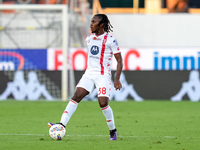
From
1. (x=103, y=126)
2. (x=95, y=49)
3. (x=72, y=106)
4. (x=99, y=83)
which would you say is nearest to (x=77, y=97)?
(x=72, y=106)

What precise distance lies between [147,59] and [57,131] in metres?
10.1

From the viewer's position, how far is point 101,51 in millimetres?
8344

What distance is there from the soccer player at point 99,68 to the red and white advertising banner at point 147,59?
9.40 metres

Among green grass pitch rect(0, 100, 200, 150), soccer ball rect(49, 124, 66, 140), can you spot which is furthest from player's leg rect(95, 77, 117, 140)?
soccer ball rect(49, 124, 66, 140)

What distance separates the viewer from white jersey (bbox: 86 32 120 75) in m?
8.30

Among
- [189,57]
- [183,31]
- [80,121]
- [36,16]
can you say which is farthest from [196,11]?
[80,121]

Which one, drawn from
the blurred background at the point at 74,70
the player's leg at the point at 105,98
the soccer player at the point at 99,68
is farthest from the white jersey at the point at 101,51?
the blurred background at the point at 74,70

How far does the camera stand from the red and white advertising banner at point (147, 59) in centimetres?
1780

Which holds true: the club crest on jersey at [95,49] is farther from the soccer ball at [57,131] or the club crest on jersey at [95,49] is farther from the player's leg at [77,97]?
the soccer ball at [57,131]

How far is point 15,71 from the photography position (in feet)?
57.9

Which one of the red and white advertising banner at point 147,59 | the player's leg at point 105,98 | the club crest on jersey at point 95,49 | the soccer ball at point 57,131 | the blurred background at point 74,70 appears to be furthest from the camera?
the red and white advertising banner at point 147,59

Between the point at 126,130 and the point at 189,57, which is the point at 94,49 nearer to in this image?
the point at 126,130

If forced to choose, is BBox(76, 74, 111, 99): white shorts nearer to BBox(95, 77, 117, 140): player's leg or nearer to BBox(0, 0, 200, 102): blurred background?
BBox(95, 77, 117, 140): player's leg

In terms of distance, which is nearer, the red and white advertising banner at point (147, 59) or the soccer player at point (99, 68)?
the soccer player at point (99, 68)
